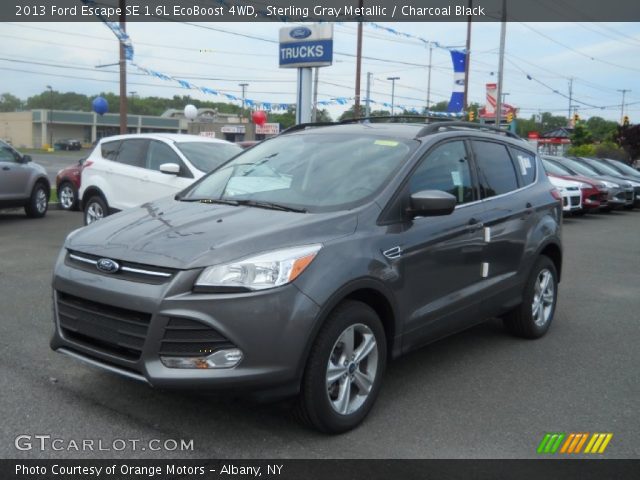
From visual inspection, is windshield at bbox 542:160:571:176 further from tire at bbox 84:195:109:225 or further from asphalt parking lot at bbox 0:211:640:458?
asphalt parking lot at bbox 0:211:640:458

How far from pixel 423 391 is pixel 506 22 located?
2857cm

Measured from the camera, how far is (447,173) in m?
4.91

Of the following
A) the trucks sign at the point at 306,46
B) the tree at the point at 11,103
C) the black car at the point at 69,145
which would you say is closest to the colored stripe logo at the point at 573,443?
the trucks sign at the point at 306,46

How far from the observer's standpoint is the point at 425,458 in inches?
142

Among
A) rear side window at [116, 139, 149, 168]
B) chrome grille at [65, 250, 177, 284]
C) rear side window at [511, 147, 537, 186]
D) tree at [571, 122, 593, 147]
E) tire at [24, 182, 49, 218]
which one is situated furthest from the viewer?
tree at [571, 122, 593, 147]

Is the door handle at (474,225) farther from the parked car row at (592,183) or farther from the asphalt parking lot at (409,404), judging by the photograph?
the parked car row at (592,183)

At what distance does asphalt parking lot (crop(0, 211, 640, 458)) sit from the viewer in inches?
147

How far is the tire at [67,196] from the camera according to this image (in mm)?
15113

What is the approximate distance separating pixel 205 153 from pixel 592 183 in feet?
37.4

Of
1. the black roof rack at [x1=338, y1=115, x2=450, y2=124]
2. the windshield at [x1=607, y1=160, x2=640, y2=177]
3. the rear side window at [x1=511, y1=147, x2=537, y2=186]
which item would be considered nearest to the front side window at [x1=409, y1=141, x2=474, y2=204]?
the black roof rack at [x1=338, y1=115, x2=450, y2=124]

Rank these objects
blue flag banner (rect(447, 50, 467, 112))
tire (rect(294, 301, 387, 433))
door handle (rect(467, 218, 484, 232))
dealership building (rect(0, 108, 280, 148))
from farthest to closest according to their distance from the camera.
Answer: dealership building (rect(0, 108, 280, 148)), blue flag banner (rect(447, 50, 467, 112)), door handle (rect(467, 218, 484, 232)), tire (rect(294, 301, 387, 433))

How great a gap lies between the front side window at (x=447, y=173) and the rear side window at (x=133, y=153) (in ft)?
22.9
